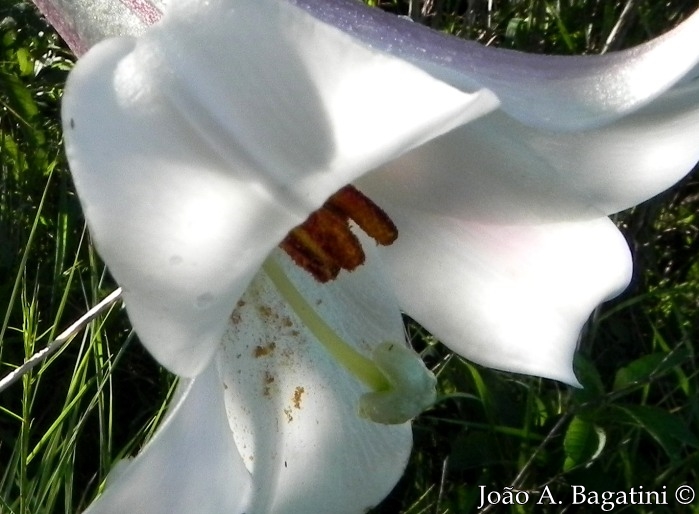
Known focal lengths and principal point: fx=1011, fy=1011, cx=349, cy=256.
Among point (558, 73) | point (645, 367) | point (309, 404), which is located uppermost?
point (558, 73)

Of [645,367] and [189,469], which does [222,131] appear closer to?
[189,469]

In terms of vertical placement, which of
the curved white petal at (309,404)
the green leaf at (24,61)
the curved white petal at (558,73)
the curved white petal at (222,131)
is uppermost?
the curved white petal at (222,131)

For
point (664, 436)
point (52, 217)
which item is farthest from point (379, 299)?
point (52, 217)

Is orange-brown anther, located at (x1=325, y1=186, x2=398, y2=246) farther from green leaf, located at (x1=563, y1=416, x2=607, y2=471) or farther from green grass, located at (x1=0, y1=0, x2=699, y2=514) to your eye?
green leaf, located at (x1=563, y1=416, x2=607, y2=471)

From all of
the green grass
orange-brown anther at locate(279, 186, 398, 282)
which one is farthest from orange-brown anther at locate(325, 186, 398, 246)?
the green grass

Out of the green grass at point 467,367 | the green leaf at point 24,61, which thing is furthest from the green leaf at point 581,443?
the green leaf at point 24,61

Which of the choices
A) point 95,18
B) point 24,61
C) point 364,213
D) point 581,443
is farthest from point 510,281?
point 24,61

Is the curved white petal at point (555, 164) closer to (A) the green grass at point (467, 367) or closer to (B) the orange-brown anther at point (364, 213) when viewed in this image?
(B) the orange-brown anther at point (364, 213)
